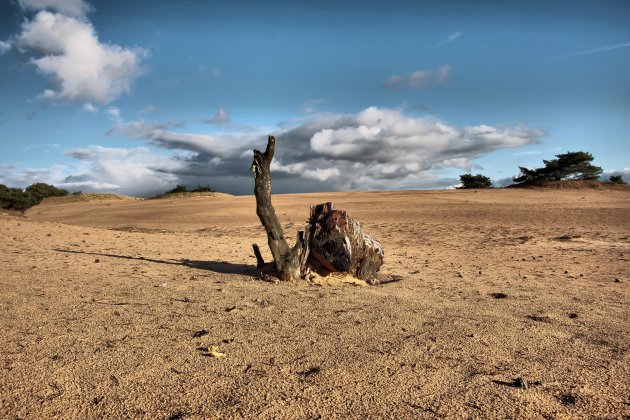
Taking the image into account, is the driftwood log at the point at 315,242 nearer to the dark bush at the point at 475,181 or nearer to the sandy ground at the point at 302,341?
the sandy ground at the point at 302,341

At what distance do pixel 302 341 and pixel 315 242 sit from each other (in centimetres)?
372

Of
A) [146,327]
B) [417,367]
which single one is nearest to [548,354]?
[417,367]

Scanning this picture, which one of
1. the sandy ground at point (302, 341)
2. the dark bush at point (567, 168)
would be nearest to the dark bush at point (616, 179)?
the dark bush at point (567, 168)

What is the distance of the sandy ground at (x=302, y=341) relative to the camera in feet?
10.0

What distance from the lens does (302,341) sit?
14.0 feet

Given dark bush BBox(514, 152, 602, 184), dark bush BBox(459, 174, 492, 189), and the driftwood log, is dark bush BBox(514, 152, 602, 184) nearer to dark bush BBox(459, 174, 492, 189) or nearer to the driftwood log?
dark bush BBox(459, 174, 492, 189)

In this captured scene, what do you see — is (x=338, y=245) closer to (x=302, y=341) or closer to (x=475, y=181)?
(x=302, y=341)

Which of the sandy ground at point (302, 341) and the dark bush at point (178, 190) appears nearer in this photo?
the sandy ground at point (302, 341)

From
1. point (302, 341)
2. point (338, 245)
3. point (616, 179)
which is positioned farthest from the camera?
point (616, 179)

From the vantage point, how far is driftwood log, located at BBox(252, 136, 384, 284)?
25.5 feet

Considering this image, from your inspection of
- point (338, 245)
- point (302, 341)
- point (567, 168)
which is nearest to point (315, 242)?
point (338, 245)

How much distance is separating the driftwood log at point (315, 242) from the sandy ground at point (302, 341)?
59 centimetres

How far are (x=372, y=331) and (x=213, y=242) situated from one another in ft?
35.0

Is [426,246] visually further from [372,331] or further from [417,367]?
[417,367]
